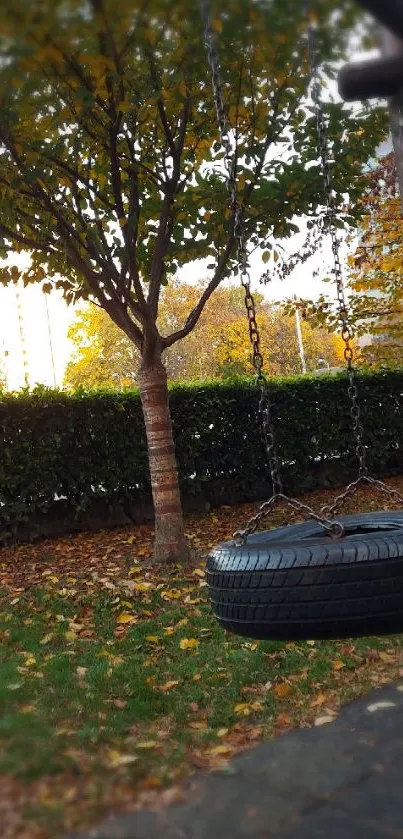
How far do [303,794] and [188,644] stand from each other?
2362mm

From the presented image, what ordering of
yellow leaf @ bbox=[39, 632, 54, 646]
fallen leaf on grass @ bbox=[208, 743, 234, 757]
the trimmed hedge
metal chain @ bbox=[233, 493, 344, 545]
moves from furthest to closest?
the trimmed hedge → yellow leaf @ bbox=[39, 632, 54, 646] → fallen leaf on grass @ bbox=[208, 743, 234, 757] → metal chain @ bbox=[233, 493, 344, 545]

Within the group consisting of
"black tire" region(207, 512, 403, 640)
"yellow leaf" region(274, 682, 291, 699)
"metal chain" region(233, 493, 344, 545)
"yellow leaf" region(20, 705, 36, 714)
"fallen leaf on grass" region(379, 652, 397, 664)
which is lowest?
"fallen leaf on grass" region(379, 652, 397, 664)

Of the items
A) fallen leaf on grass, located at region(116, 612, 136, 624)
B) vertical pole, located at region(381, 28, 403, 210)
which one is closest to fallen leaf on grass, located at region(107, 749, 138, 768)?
fallen leaf on grass, located at region(116, 612, 136, 624)

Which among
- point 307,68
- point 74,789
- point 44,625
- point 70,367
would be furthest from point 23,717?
point 70,367

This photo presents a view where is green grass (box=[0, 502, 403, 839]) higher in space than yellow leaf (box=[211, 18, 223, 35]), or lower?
lower

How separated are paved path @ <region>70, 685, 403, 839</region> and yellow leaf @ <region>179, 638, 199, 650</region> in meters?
1.52

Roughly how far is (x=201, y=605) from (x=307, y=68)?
4508 mm

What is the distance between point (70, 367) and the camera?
124 ft

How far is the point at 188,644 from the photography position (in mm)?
5047

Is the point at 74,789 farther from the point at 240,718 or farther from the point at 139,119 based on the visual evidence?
the point at 139,119

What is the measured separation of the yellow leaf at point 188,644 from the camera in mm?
5016

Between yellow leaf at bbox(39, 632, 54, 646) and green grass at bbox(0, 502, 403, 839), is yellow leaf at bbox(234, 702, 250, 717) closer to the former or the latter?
green grass at bbox(0, 502, 403, 839)

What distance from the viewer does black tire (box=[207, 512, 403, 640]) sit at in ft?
10.3

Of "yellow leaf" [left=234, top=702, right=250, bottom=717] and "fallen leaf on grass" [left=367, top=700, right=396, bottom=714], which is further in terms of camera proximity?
"yellow leaf" [left=234, top=702, right=250, bottom=717]
